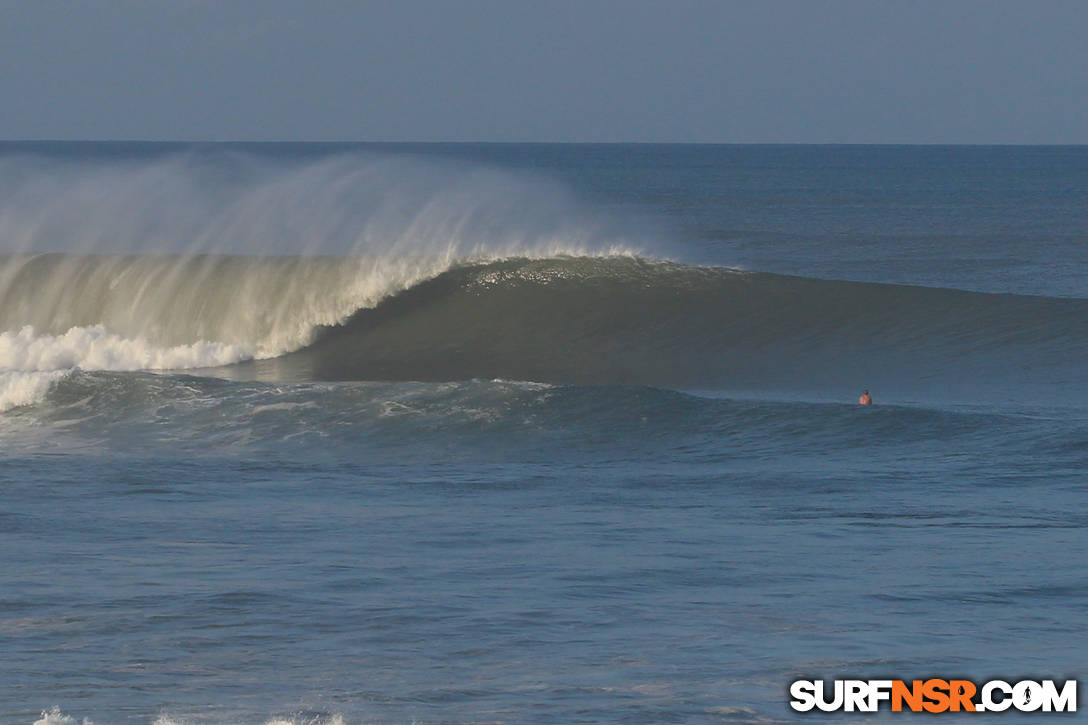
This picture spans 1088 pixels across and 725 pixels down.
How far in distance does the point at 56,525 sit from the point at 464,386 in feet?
23.7

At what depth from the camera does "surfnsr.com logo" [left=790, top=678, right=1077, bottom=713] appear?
7910mm

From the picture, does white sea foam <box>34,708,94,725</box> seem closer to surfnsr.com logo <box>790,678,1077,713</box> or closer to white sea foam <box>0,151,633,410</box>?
surfnsr.com logo <box>790,678,1077,713</box>

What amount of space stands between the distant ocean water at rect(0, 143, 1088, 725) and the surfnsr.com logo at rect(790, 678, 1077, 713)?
17cm

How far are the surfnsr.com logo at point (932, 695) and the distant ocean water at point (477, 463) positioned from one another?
0.55ft

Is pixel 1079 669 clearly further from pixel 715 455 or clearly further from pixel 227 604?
pixel 715 455

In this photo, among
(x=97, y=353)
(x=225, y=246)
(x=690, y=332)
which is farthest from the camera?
(x=225, y=246)

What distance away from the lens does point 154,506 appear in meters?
13.2

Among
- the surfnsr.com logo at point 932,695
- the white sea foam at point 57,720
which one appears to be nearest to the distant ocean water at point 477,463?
the white sea foam at point 57,720

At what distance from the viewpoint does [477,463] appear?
15500 mm

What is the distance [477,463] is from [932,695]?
792cm

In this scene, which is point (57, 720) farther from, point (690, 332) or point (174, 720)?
point (690, 332)

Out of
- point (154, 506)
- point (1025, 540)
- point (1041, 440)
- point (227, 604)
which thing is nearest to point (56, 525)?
point (154, 506)

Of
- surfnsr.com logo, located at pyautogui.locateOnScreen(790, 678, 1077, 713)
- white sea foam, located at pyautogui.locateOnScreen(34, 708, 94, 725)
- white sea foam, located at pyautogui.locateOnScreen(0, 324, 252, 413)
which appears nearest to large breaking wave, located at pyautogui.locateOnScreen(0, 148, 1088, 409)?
white sea foam, located at pyautogui.locateOnScreen(0, 324, 252, 413)

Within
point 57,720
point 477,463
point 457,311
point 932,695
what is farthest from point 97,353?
point 932,695
